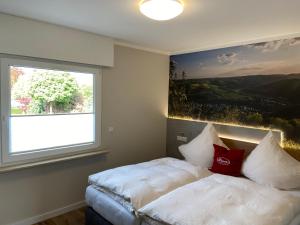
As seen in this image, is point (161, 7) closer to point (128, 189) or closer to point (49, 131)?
point (128, 189)

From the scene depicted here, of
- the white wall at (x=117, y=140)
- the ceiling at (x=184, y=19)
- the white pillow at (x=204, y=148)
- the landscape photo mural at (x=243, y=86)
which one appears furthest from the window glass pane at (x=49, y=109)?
the landscape photo mural at (x=243, y=86)

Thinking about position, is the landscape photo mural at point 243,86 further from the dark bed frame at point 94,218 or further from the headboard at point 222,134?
the dark bed frame at point 94,218

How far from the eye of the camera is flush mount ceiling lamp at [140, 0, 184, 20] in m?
1.93

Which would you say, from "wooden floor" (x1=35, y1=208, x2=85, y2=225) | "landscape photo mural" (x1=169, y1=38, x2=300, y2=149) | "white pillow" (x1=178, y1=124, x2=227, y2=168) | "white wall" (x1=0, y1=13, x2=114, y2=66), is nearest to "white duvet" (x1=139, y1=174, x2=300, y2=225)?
"white pillow" (x1=178, y1=124, x2=227, y2=168)

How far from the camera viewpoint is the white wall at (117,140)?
107 inches

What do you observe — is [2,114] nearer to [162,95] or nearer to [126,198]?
[126,198]

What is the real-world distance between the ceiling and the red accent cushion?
5.15 feet

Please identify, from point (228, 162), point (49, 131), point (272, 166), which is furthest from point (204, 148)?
point (49, 131)

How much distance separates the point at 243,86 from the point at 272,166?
1268 mm

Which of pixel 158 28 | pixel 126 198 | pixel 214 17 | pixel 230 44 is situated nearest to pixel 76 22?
pixel 158 28

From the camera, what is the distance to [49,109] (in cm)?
292

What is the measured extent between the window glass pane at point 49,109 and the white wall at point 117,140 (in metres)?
0.27

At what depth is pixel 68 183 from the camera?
3.14m

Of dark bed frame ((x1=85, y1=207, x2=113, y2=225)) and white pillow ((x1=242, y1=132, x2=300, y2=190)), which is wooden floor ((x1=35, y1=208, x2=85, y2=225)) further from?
white pillow ((x1=242, y1=132, x2=300, y2=190))
